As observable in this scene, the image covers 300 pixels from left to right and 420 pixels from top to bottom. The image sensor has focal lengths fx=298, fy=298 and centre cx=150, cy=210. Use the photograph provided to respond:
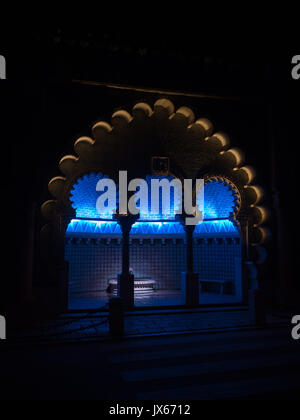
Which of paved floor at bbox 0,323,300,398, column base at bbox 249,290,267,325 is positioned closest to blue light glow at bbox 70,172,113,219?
paved floor at bbox 0,323,300,398

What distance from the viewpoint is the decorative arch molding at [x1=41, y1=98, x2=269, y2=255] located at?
8.05 metres

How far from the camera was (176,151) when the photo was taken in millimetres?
8438

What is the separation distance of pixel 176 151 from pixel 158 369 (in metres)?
5.87

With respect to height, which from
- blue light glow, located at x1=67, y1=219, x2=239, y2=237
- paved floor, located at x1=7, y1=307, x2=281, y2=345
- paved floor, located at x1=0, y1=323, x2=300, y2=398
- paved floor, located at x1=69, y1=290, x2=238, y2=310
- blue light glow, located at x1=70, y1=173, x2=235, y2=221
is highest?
blue light glow, located at x1=70, y1=173, x2=235, y2=221

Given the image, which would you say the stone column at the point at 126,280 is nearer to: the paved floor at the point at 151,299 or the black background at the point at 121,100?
the paved floor at the point at 151,299

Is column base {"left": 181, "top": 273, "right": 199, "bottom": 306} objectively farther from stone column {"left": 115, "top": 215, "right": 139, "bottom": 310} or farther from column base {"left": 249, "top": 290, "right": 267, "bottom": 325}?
column base {"left": 249, "top": 290, "right": 267, "bottom": 325}

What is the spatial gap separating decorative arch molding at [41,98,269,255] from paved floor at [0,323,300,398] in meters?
3.95

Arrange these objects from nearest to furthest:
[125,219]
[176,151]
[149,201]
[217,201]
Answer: [125,219], [176,151], [217,201], [149,201]

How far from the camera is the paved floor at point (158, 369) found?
334 cm

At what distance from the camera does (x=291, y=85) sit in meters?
8.36

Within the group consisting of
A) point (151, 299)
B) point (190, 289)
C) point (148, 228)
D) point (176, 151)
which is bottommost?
point (151, 299)

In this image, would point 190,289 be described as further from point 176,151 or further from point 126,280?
point 176,151

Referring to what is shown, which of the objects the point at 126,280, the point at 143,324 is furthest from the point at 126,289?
the point at 143,324
